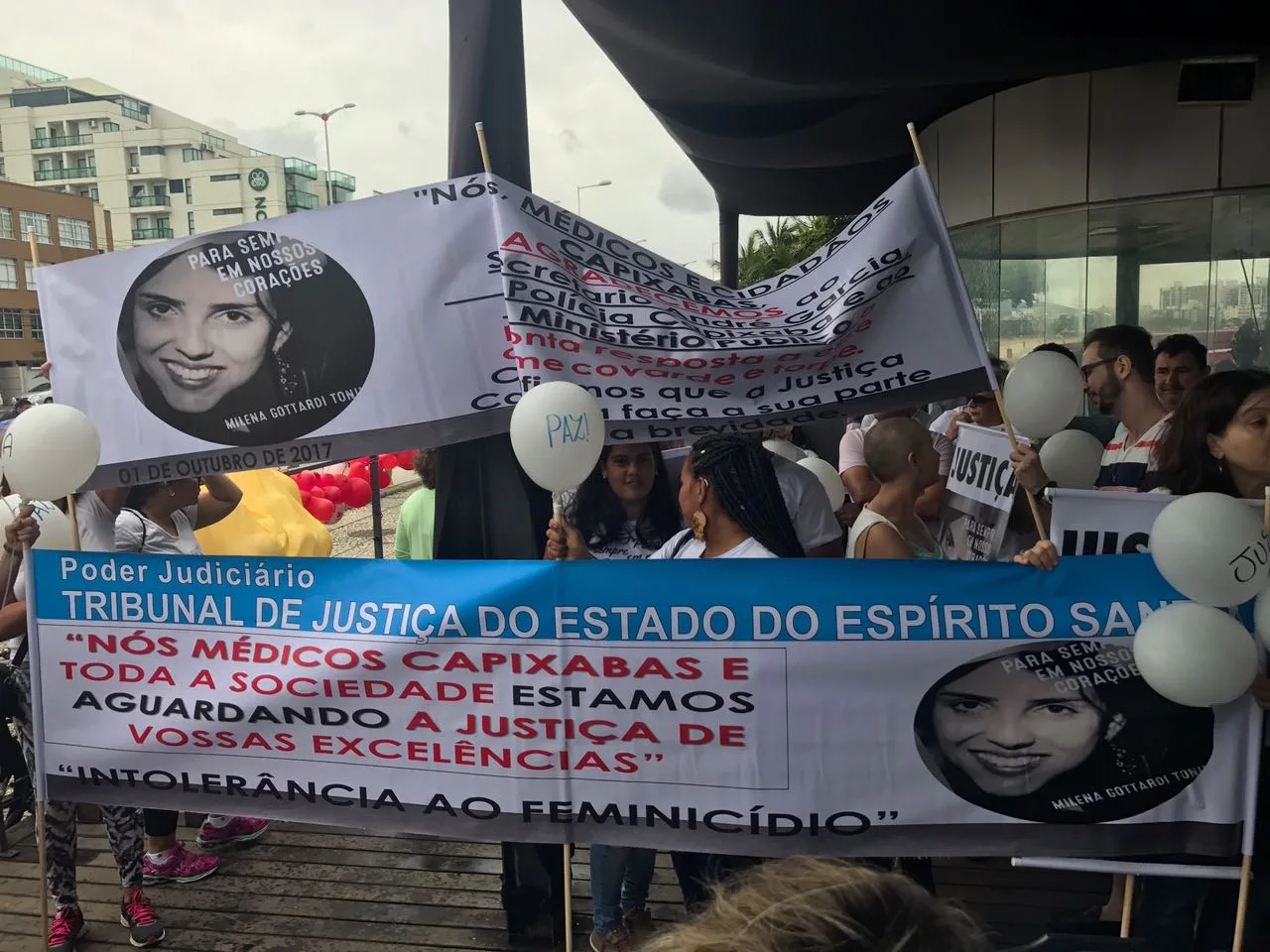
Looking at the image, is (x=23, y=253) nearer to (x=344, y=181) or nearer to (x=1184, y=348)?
(x=344, y=181)

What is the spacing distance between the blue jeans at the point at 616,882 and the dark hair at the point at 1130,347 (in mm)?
2550

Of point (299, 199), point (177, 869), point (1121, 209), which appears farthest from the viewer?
point (299, 199)

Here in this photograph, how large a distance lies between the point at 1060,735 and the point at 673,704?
3.20 ft

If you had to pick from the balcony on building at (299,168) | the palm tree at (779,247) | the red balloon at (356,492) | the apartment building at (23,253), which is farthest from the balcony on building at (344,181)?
the red balloon at (356,492)

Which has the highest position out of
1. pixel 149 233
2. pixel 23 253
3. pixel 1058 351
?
pixel 149 233

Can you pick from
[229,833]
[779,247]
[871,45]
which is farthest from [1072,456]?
[779,247]

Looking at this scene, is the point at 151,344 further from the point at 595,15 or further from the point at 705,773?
the point at 595,15

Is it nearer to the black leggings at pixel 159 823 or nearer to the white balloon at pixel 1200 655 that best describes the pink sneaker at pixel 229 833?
the black leggings at pixel 159 823

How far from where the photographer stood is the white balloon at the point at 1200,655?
2.19 metres

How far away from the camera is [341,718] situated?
9.08 feet

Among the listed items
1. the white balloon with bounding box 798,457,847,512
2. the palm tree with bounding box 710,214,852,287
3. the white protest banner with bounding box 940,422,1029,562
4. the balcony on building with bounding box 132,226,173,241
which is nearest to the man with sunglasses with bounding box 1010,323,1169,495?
the white protest banner with bounding box 940,422,1029,562

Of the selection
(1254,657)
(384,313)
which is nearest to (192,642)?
(384,313)

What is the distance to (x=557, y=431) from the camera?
2.47 m

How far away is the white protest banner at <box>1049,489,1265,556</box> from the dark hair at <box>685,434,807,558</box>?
28.0 inches
